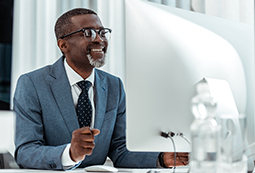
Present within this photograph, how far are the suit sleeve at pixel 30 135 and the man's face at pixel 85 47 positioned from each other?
341 mm

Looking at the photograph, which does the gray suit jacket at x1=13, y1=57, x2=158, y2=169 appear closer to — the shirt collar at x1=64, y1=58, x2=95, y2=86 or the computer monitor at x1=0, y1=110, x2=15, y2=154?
the shirt collar at x1=64, y1=58, x2=95, y2=86

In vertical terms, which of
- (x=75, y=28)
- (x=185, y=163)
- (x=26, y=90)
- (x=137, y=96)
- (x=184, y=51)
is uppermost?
(x=75, y=28)

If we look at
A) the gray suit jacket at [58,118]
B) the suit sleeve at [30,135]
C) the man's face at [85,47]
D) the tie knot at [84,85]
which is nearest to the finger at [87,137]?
the suit sleeve at [30,135]

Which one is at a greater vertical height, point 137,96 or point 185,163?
point 137,96

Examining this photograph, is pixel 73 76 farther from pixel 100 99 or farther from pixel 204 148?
pixel 204 148

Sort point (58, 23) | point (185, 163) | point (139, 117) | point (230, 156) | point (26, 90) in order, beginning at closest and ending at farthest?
point (230, 156) < point (139, 117) < point (185, 163) < point (26, 90) < point (58, 23)

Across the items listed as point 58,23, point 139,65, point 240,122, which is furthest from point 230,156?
point 58,23

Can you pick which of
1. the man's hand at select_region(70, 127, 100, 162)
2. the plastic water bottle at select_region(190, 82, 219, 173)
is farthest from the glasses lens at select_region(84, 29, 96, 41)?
the plastic water bottle at select_region(190, 82, 219, 173)

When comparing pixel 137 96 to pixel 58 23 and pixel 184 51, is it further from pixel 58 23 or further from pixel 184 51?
pixel 58 23

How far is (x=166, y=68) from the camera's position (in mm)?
761

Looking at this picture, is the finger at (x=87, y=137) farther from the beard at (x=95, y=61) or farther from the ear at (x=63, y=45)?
the ear at (x=63, y=45)

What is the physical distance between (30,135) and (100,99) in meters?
0.43

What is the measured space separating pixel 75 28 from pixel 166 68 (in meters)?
1.07

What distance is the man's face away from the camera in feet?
5.48
